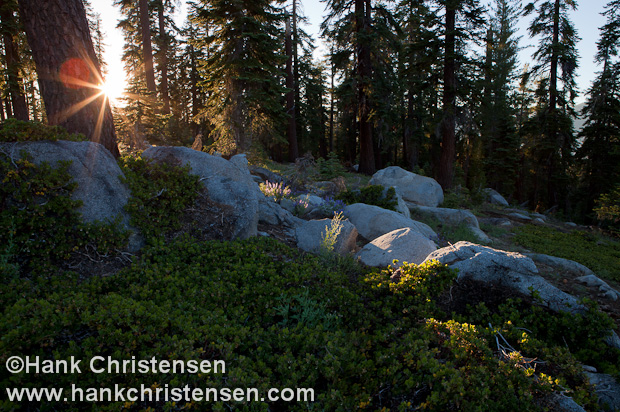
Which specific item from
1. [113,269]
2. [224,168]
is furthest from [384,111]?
[113,269]

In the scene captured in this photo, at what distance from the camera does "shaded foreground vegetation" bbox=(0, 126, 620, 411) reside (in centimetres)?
215

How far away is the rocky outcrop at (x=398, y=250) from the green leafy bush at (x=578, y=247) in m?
5.27

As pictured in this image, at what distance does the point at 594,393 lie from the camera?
2.27 metres

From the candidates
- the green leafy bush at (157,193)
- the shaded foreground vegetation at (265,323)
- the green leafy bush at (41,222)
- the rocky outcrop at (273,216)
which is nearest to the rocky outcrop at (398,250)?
the shaded foreground vegetation at (265,323)

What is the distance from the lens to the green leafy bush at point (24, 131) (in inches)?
159

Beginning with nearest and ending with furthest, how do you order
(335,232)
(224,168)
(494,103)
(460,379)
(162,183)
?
(460,379), (162,183), (335,232), (224,168), (494,103)

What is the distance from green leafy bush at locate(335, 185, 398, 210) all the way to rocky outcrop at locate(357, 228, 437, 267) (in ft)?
9.85

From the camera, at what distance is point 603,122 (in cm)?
2341

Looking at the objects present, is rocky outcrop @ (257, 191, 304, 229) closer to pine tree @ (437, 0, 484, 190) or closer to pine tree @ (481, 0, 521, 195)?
pine tree @ (437, 0, 484, 190)

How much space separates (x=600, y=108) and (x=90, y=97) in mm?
30559

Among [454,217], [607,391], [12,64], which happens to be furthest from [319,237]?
[12,64]

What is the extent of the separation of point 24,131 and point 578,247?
13.2 meters

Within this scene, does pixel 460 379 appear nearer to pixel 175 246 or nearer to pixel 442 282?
pixel 442 282

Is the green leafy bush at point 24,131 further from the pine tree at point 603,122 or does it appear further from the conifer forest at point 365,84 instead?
the pine tree at point 603,122
